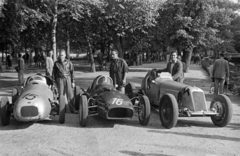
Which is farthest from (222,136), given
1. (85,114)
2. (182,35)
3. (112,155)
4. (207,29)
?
(207,29)

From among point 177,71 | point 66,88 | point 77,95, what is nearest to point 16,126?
point 66,88

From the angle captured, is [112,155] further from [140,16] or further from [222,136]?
[140,16]

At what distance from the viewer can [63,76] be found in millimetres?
8422

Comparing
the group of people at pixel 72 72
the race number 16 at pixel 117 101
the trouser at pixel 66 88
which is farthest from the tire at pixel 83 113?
the trouser at pixel 66 88

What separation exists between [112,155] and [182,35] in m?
15.8

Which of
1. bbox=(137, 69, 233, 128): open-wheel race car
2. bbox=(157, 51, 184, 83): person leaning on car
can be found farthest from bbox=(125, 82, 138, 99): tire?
bbox=(137, 69, 233, 128): open-wheel race car

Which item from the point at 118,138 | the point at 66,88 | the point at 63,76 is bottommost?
the point at 118,138

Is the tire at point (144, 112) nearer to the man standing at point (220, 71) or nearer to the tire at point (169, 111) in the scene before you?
the tire at point (169, 111)

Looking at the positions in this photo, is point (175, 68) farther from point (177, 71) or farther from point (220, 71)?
point (220, 71)

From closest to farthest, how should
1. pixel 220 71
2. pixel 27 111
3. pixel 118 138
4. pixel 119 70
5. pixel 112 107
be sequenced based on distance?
1. pixel 118 138
2. pixel 27 111
3. pixel 112 107
4. pixel 119 70
5. pixel 220 71

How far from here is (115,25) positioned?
21078mm

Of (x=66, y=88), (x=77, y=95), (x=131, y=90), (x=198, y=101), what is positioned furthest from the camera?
(x=131, y=90)

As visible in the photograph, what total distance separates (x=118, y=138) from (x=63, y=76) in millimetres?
3223

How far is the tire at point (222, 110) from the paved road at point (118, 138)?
183mm
